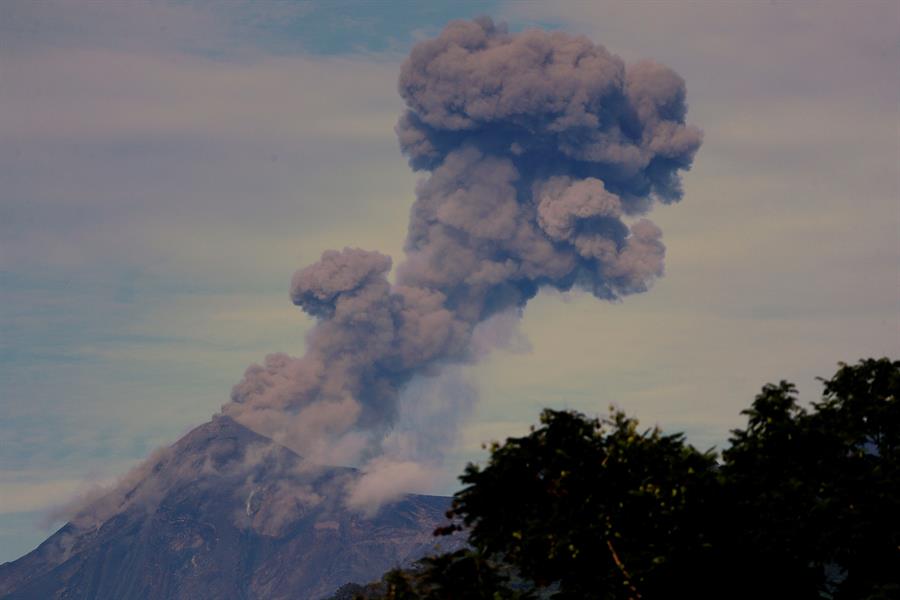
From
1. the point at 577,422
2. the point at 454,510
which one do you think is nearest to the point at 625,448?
the point at 577,422

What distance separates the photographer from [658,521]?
59062 mm

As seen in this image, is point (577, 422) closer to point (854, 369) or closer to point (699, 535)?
point (699, 535)

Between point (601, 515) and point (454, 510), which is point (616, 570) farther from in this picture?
point (454, 510)

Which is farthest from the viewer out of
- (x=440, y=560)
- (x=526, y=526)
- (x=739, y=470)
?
(x=739, y=470)

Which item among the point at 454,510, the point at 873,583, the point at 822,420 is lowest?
the point at 873,583

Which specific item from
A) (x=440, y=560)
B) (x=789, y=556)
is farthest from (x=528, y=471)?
(x=789, y=556)

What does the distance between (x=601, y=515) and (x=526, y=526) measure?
3230 mm

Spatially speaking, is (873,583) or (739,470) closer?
(873,583)

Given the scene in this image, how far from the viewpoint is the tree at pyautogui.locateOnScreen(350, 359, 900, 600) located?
2264 inches

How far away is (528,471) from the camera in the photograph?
199 ft

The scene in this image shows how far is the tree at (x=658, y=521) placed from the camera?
57500 mm

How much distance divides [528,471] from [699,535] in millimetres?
7594

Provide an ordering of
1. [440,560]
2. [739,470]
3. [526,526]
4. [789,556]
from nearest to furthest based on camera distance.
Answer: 1. [440,560]
2. [526,526]
3. [789,556]
4. [739,470]

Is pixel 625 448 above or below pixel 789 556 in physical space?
above
